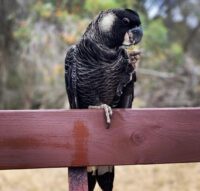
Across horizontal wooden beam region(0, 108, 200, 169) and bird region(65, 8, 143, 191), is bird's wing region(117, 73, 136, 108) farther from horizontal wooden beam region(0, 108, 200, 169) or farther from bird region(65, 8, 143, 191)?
horizontal wooden beam region(0, 108, 200, 169)

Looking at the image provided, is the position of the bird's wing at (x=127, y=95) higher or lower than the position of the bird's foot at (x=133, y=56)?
lower

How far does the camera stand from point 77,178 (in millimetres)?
1389

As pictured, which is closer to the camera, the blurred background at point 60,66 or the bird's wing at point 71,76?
the bird's wing at point 71,76

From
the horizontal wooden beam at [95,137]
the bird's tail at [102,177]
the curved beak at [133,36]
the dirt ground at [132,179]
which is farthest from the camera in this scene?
the dirt ground at [132,179]

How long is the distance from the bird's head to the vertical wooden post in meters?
0.86

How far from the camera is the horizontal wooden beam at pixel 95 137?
1.33 meters

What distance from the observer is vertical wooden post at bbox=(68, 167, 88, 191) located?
1387 millimetres

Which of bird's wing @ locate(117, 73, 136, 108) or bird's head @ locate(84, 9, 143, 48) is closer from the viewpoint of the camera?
bird's head @ locate(84, 9, 143, 48)

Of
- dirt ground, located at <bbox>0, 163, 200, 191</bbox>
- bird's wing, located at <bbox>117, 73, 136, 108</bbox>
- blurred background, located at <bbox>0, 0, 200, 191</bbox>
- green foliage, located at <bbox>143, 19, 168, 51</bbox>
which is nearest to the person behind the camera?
bird's wing, located at <bbox>117, 73, 136, 108</bbox>

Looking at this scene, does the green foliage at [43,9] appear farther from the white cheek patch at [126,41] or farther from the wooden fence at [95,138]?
the wooden fence at [95,138]

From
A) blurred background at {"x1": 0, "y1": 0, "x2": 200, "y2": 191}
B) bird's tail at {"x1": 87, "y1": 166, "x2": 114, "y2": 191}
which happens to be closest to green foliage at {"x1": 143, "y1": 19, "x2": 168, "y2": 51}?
blurred background at {"x1": 0, "y1": 0, "x2": 200, "y2": 191}

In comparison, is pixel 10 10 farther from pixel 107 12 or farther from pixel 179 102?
pixel 107 12

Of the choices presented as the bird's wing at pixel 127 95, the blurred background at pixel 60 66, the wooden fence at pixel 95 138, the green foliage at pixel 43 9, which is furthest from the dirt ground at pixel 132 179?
the wooden fence at pixel 95 138

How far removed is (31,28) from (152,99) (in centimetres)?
225
